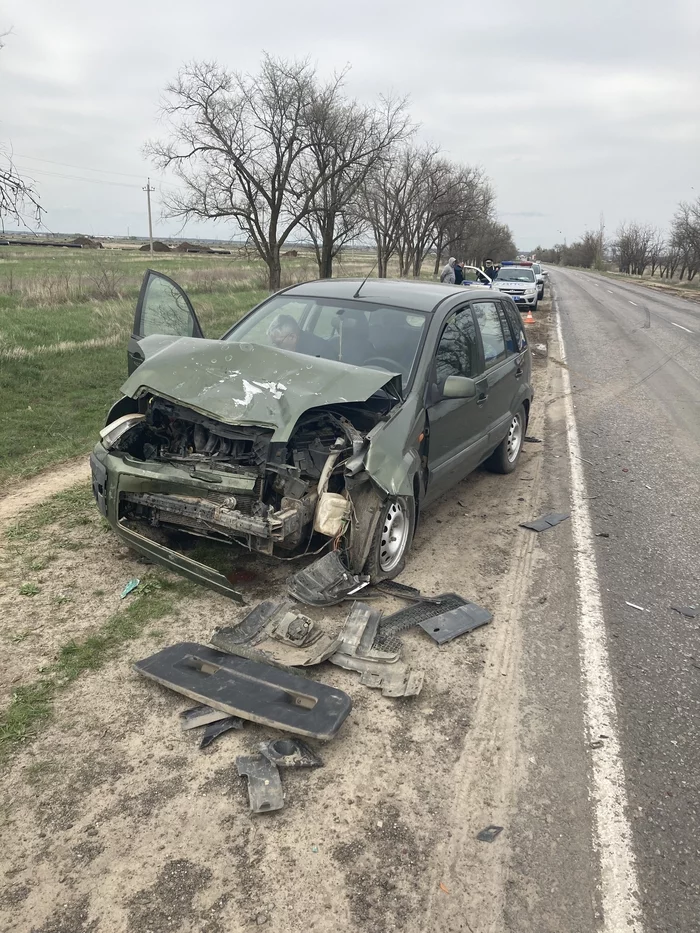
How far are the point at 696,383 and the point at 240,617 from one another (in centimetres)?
1087

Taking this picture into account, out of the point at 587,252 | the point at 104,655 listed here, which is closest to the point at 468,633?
the point at 104,655

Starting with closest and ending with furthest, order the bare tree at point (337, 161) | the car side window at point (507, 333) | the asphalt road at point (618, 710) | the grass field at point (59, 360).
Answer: the asphalt road at point (618, 710), the car side window at point (507, 333), the grass field at point (59, 360), the bare tree at point (337, 161)

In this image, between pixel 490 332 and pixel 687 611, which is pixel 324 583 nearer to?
pixel 687 611

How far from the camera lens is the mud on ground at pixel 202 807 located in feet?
6.81

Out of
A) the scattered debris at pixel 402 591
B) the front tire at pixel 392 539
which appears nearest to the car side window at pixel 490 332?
the front tire at pixel 392 539

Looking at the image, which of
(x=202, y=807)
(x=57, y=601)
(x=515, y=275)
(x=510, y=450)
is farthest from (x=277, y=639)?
(x=515, y=275)

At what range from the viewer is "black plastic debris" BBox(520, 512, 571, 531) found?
525 centimetres

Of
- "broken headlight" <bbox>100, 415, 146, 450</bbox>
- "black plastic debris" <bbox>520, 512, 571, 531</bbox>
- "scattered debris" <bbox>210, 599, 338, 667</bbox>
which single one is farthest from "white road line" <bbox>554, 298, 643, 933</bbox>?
"broken headlight" <bbox>100, 415, 146, 450</bbox>

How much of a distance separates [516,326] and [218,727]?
517cm

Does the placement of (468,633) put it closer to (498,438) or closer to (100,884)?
(100,884)

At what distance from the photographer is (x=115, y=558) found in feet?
14.3

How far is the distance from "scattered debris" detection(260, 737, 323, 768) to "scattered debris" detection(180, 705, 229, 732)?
0.28 meters

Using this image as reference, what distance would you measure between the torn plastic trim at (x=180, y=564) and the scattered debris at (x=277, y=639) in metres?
0.19

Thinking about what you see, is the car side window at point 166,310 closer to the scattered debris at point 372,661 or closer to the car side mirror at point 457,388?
the car side mirror at point 457,388
